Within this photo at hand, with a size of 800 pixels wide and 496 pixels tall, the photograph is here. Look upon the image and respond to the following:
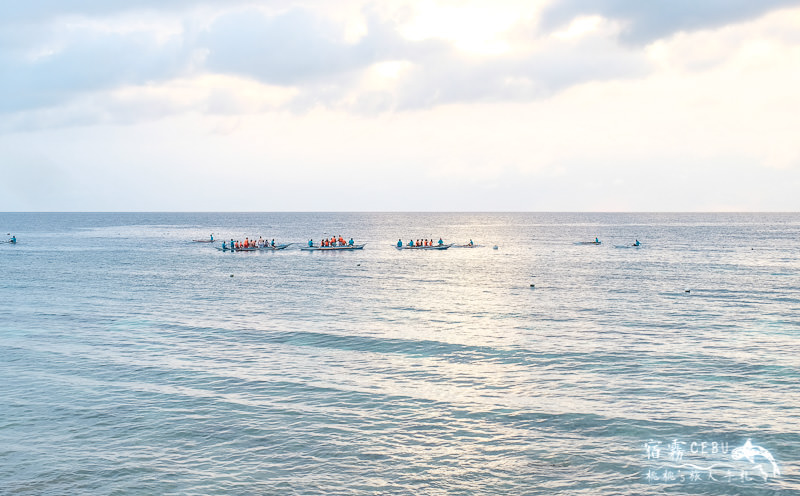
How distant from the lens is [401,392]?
2678 centimetres

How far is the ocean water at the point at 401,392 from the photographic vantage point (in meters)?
19.3

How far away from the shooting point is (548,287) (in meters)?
61.4

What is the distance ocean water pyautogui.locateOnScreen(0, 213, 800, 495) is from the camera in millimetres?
19281

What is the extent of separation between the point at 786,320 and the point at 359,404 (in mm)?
31856

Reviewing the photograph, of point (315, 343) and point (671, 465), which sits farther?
point (315, 343)

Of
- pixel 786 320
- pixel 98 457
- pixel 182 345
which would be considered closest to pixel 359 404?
pixel 98 457

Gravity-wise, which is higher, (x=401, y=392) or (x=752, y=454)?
(x=401, y=392)

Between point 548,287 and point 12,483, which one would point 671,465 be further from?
point 548,287

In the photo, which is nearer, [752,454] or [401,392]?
[752,454]

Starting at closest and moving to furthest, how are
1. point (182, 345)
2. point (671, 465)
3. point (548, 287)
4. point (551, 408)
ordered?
1. point (671, 465)
2. point (551, 408)
3. point (182, 345)
4. point (548, 287)

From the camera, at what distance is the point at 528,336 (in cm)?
3791

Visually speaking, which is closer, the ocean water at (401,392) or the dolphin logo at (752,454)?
the ocean water at (401,392)

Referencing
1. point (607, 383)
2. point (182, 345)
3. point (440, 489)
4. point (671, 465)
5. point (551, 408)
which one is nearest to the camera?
point (440, 489)

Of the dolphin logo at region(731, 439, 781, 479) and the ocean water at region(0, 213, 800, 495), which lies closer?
the ocean water at region(0, 213, 800, 495)
